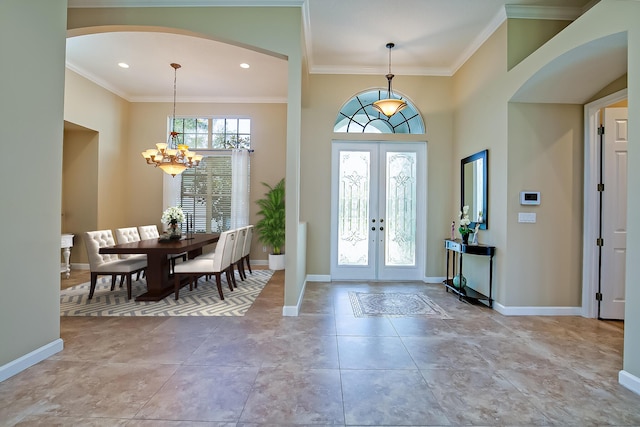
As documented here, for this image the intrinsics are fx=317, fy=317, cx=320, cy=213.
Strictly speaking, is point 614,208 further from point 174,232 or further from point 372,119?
point 174,232

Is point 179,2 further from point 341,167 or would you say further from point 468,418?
point 468,418

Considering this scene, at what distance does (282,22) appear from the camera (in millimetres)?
3551

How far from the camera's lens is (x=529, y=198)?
3.68 m

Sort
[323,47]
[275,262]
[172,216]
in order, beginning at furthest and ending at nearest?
[275,262], [172,216], [323,47]

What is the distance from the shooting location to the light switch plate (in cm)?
371

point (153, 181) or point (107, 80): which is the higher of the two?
point (107, 80)

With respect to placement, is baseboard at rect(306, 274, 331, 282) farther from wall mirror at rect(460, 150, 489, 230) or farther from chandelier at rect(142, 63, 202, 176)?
chandelier at rect(142, 63, 202, 176)

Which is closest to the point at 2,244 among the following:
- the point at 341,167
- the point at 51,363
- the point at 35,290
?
the point at 35,290

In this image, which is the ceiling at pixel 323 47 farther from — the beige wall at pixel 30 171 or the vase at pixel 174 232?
the vase at pixel 174 232

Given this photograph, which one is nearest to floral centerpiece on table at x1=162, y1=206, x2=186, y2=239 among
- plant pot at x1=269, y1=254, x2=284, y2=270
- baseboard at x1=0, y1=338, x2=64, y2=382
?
plant pot at x1=269, y1=254, x2=284, y2=270

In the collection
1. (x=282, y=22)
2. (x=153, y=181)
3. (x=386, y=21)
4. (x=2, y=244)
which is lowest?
(x=2, y=244)

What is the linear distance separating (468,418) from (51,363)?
2.98 meters

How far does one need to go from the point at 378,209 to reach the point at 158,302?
3543mm

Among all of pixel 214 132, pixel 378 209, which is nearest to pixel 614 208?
pixel 378 209
